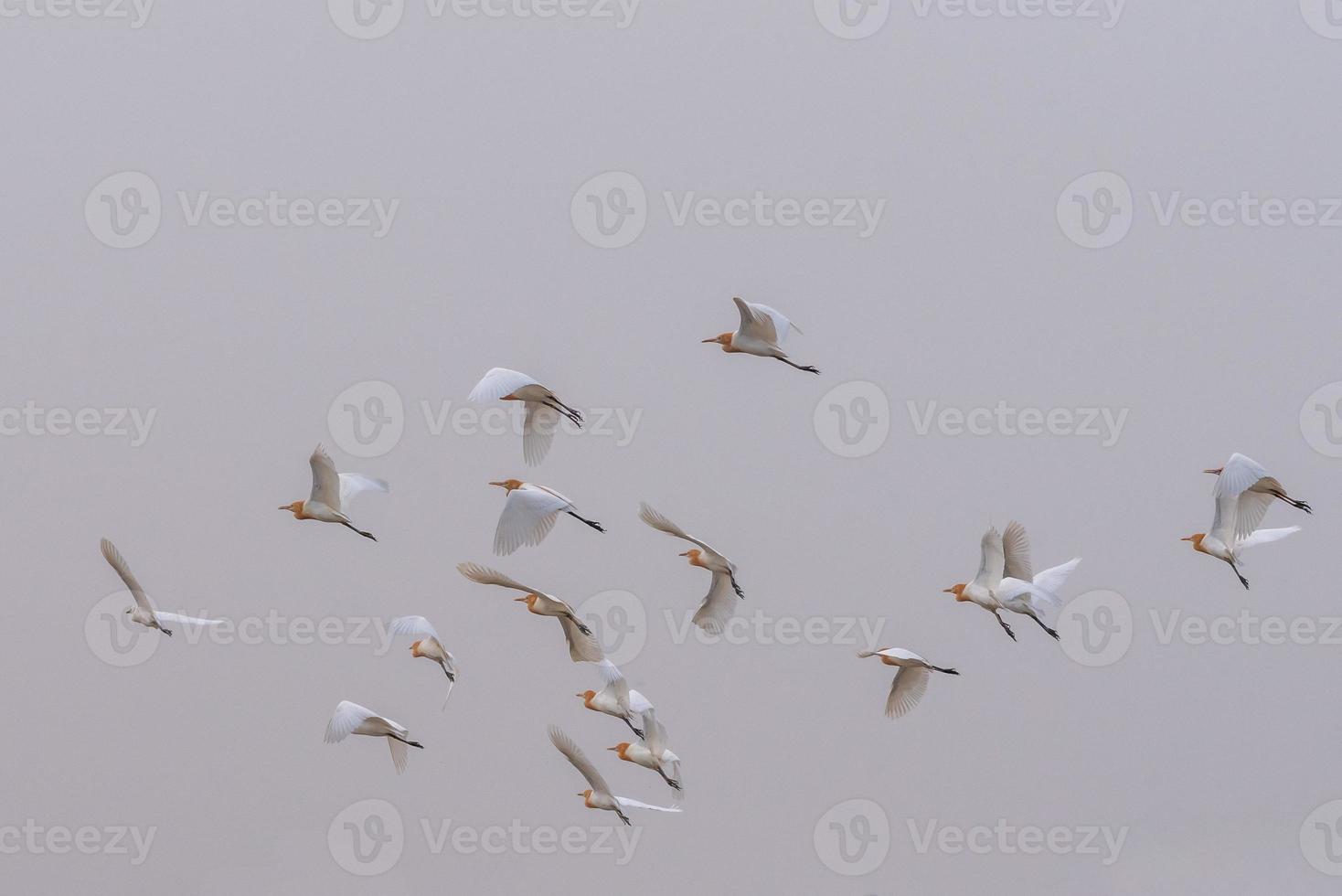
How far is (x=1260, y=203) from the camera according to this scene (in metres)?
4.07

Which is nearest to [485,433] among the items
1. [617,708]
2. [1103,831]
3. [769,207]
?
[769,207]

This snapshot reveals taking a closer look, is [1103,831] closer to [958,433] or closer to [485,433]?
[958,433]

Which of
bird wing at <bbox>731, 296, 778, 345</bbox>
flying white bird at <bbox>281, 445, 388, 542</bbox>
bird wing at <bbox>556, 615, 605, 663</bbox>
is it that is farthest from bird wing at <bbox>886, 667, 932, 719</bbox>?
flying white bird at <bbox>281, 445, 388, 542</bbox>

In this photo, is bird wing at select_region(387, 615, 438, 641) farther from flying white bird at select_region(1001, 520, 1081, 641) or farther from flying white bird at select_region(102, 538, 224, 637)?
flying white bird at select_region(1001, 520, 1081, 641)

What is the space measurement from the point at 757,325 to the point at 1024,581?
2.20 ft

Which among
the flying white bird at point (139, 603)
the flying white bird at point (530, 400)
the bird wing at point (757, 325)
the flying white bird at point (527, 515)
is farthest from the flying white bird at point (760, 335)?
the flying white bird at point (139, 603)

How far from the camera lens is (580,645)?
3.05m

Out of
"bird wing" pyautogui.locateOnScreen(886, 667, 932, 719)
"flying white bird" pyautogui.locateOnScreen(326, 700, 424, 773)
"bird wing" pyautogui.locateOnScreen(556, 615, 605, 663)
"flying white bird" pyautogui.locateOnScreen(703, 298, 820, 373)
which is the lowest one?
"flying white bird" pyautogui.locateOnScreen(326, 700, 424, 773)

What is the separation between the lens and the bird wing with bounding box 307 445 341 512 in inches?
116

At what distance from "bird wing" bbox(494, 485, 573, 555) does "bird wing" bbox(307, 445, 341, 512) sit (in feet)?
1.34

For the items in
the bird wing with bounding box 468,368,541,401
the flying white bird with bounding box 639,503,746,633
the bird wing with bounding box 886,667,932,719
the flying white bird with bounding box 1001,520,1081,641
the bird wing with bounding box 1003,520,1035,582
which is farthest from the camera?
the bird wing with bounding box 886,667,932,719

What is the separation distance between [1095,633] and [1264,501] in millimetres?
1223

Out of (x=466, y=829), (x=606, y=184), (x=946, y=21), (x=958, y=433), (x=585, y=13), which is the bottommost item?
(x=466, y=829)

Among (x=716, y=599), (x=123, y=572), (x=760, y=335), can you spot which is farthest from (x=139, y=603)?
(x=760, y=335)
